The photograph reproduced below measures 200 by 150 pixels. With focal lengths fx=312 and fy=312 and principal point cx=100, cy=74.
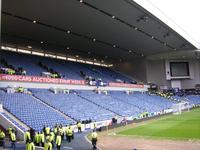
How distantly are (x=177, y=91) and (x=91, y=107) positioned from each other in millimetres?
40831

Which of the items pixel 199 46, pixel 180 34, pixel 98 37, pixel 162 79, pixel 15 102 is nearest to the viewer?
pixel 15 102

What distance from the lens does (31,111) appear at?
97.0ft

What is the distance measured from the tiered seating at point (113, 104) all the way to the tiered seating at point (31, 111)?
1204 cm

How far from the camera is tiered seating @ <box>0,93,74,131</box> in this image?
89.8 feet

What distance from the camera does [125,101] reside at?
5138 centimetres

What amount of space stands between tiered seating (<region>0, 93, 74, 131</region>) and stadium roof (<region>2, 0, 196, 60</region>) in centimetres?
924

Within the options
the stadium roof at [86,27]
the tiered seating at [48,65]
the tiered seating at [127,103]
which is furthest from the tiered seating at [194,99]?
the tiered seating at [48,65]

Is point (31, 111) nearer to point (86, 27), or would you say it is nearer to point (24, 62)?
point (24, 62)

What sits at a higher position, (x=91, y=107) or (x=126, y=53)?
(x=126, y=53)

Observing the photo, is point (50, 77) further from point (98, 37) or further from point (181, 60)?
point (181, 60)

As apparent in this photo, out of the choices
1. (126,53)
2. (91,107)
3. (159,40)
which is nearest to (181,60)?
(126,53)

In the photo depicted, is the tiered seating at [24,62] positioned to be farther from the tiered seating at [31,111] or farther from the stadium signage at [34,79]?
the tiered seating at [31,111]

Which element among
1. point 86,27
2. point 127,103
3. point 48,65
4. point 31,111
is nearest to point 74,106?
point 31,111

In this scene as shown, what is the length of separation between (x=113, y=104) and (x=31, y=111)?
18346 millimetres
